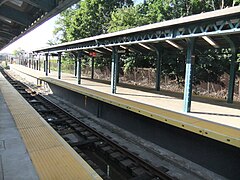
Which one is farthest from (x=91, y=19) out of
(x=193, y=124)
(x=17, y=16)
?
(x=193, y=124)

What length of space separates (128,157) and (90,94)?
4504 millimetres

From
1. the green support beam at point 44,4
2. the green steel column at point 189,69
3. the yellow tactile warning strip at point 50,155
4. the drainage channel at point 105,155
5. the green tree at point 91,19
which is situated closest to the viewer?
the yellow tactile warning strip at point 50,155

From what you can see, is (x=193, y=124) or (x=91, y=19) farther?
(x=91, y=19)

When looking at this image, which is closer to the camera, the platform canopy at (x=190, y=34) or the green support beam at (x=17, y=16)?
the platform canopy at (x=190, y=34)

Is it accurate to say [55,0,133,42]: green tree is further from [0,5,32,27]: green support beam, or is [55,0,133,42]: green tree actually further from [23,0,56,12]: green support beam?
[23,0,56,12]: green support beam

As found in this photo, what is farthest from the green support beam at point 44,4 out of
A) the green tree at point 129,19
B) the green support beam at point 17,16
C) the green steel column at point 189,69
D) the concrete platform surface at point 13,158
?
the green tree at point 129,19

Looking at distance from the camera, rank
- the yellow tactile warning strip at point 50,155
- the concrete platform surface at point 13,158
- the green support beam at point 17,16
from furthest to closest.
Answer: the green support beam at point 17,16 < the yellow tactile warning strip at point 50,155 < the concrete platform surface at point 13,158

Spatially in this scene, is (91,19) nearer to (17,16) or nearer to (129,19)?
(129,19)

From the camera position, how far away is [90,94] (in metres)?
9.78

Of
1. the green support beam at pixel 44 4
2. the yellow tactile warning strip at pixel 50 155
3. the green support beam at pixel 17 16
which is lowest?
the yellow tactile warning strip at pixel 50 155

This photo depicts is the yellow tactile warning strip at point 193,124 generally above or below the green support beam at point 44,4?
below

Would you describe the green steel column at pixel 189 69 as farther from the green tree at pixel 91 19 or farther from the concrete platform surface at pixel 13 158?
the green tree at pixel 91 19

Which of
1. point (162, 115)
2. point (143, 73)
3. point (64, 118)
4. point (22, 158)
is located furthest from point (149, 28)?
point (143, 73)

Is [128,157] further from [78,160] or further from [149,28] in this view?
[149,28]
